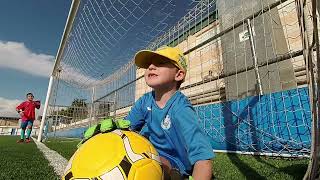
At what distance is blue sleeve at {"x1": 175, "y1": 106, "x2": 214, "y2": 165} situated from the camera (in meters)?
1.60

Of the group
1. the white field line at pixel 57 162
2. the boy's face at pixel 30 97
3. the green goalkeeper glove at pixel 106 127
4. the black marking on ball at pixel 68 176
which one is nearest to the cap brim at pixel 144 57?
the green goalkeeper glove at pixel 106 127

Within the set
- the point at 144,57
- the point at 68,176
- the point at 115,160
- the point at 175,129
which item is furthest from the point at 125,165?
the point at 144,57

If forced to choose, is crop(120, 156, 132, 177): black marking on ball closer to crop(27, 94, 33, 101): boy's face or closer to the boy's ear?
the boy's ear

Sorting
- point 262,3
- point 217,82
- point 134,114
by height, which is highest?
point 262,3

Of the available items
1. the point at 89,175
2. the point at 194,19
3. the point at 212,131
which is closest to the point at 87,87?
the point at 194,19

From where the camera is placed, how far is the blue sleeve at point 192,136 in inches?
63.1

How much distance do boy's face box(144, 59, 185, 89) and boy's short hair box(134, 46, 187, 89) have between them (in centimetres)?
3

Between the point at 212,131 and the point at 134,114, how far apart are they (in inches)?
134

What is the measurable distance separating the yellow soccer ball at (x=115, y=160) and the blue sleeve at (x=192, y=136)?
20cm

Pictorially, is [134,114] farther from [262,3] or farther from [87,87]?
[87,87]

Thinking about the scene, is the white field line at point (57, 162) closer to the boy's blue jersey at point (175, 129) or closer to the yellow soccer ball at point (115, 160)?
the boy's blue jersey at point (175, 129)

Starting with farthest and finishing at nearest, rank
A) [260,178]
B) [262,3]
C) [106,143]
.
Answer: [262,3] < [260,178] < [106,143]

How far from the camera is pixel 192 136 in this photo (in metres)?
1.69

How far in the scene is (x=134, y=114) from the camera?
2354 millimetres
